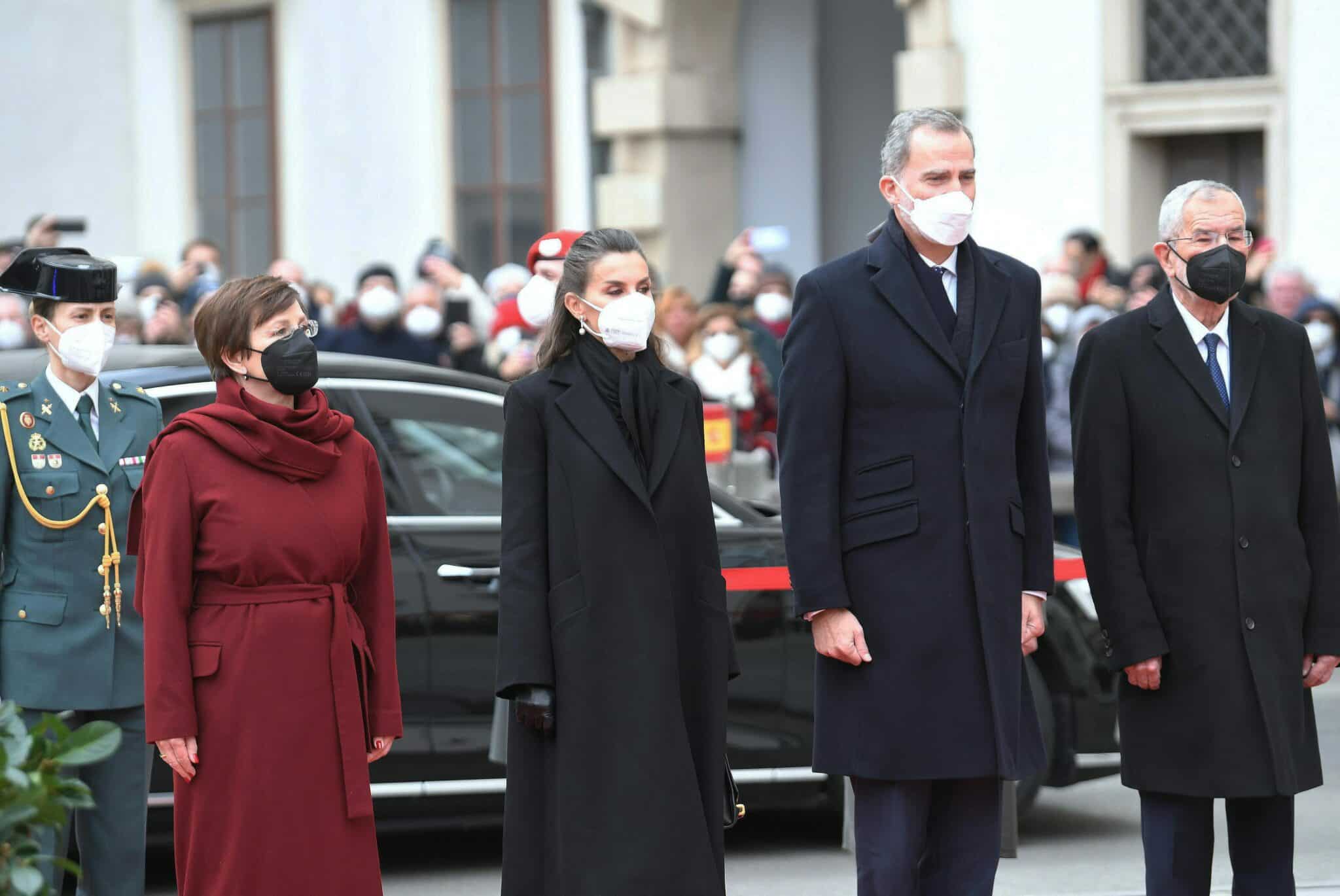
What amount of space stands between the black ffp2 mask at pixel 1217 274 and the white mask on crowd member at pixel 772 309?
27.4 feet

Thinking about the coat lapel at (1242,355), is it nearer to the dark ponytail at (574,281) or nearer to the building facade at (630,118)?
the dark ponytail at (574,281)

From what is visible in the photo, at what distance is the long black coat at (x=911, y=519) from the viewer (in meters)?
5.10

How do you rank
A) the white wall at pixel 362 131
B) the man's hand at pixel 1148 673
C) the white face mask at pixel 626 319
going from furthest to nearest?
the white wall at pixel 362 131, the man's hand at pixel 1148 673, the white face mask at pixel 626 319

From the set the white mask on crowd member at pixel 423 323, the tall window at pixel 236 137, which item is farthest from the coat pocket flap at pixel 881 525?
the tall window at pixel 236 137

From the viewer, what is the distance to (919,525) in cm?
511

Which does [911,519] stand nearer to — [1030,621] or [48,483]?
[1030,621]

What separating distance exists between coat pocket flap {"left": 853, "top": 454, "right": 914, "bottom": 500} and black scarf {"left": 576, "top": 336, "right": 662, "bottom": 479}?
50 centimetres

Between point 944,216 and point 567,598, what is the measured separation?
1.24 metres

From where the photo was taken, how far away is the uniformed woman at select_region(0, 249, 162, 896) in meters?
5.77

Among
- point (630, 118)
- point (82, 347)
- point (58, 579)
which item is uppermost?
point (630, 118)

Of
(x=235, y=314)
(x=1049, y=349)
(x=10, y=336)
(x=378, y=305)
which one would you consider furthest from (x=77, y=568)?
(x=10, y=336)

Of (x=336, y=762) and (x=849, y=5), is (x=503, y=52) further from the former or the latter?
(x=336, y=762)

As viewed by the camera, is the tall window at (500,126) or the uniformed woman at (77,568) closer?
the uniformed woman at (77,568)

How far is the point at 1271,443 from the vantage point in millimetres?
5496
